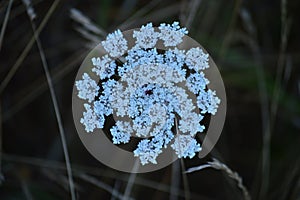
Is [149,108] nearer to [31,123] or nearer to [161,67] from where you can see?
[161,67]

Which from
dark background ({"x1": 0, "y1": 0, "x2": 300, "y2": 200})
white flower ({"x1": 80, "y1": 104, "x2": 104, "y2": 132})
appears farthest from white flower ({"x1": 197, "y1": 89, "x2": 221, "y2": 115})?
dark background ({"x1": 0, "y1": 0, "x2": 300, "y2": 200})

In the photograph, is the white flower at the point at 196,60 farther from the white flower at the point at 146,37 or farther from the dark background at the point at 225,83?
the dark background at the point at 225,83

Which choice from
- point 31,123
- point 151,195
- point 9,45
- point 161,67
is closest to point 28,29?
point 9,45

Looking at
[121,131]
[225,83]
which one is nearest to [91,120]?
[121,131]

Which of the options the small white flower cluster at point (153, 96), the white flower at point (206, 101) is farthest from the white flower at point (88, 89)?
the white flower at point (206, 101)

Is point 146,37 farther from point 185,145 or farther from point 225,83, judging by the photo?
point 225,83

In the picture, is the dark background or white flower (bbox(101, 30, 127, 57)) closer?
white flower (bbox(101, 30, 127, 57))

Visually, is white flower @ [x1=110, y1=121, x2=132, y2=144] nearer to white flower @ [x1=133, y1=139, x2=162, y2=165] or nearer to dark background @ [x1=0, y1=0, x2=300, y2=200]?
white flower @ [x1=133, y1=139, x2=162, y2=165]
